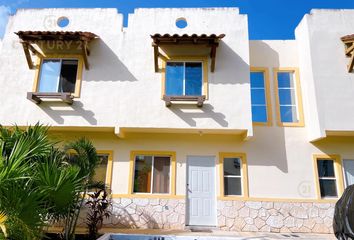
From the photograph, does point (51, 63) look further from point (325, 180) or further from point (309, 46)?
point (325, 180)

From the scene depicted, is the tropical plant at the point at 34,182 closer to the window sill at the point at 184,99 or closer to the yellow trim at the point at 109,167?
the yellow trim at the point at 109,167

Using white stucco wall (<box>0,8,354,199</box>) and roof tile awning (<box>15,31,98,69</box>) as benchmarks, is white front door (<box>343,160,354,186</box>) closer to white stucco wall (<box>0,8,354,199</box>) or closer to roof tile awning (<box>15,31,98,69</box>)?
white stucco wall (<box>0,8,354,199</box>)

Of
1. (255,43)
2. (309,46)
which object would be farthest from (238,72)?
(309,46)

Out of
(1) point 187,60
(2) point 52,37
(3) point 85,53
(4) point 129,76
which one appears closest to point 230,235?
(1) point 187,60

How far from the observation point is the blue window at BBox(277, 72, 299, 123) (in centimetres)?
1031

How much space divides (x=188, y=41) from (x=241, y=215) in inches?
267

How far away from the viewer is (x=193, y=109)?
370 inches

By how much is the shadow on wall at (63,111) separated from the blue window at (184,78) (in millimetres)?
3057

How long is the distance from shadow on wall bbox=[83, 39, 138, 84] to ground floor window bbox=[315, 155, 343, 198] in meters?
8.03

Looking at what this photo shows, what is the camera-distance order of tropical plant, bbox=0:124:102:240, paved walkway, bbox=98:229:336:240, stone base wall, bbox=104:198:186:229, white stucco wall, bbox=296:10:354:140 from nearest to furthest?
tropical plant, bbox=0:124:102:240 < paved walkway, bbox=98:229:336:240 < white stucco wall, bbox=296:10:354:140 < stone base wall, bbox=104:198:186:229

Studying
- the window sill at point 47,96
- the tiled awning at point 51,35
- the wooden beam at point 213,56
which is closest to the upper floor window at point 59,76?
the window sill at point 47,96

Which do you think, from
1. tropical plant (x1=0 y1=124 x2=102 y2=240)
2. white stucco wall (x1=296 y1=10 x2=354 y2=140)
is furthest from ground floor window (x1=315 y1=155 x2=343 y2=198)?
tropical plant (x1=0 y1=124 x2=102 y2=240)

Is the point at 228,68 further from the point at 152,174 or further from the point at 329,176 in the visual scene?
the point at 329,176

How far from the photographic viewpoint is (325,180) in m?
9.71
